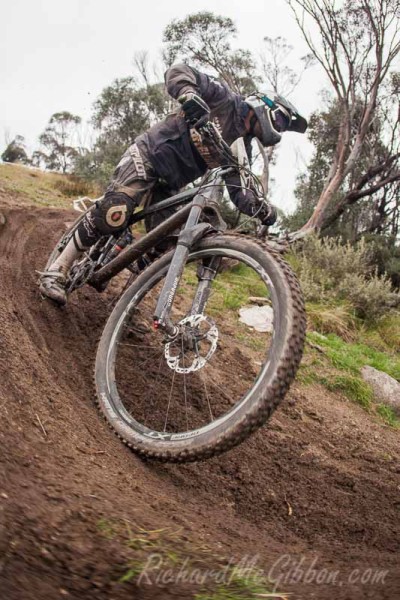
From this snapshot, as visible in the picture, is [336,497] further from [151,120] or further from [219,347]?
[151,120]

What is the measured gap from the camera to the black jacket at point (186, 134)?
3.58 meters

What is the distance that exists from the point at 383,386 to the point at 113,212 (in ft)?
11.9

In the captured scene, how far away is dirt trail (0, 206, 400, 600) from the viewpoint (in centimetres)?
141

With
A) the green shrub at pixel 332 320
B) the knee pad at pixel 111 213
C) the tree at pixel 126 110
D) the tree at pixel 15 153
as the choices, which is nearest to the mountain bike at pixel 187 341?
the knee pad at pixel 111 213

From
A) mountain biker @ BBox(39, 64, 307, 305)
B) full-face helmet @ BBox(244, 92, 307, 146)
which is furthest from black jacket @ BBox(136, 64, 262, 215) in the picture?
full-face helmet @ BBox(244, 92, 307, 146)

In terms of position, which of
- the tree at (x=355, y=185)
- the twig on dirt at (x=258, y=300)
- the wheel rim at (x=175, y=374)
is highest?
the tree at (x=355, y=185)

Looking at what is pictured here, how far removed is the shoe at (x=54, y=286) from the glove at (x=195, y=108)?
1532 millimetres

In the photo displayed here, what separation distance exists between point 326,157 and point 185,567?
23378 millimetres

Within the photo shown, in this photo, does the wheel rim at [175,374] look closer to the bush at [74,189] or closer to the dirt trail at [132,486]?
the dirt trail at [132,486]

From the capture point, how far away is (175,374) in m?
3.54

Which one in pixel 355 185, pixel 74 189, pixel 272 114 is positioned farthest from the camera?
pixel 355 185

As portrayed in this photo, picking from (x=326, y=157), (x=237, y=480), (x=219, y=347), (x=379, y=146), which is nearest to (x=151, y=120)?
(x=326, y=157)

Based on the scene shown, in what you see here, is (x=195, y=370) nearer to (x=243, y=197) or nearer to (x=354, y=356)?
(x=243, y=197)

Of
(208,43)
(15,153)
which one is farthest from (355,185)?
(15,153)
